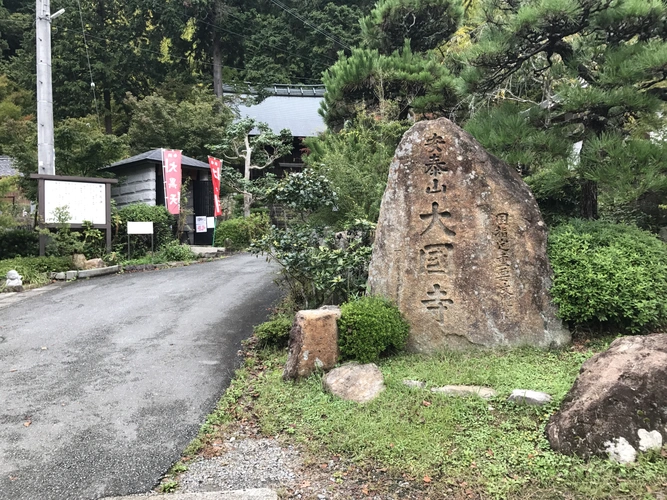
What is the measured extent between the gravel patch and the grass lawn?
0.18 meters

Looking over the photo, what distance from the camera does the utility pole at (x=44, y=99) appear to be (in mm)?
11727

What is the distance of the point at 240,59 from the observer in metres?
28.5

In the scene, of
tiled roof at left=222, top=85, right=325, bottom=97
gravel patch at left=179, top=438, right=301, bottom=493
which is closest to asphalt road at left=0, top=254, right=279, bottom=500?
gravel patch at left=179, top=438, right=301, bottom=493

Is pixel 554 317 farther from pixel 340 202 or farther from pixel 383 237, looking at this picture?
pixel 340 202

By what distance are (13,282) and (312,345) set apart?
7.67 meters

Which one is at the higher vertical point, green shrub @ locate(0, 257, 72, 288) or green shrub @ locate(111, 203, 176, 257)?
green shrub @ locate(111, 203, 176, 257)

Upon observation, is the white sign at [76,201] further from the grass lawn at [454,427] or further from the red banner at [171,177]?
the grass lawn at [454,427]

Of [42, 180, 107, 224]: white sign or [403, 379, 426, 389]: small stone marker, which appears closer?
[403, 379, 426, 389]: small stone marker

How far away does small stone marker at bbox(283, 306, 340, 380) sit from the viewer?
440 cm

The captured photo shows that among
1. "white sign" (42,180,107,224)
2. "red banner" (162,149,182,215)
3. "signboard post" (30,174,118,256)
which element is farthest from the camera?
"red banner" (162,149,182,215)

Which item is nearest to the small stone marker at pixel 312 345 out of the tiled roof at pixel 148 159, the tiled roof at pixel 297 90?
the tiled roof at pixel 148 159

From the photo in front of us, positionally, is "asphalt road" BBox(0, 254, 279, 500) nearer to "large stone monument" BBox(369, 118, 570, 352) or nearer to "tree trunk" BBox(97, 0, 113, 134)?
"large stone monument" BBox(369, 118, 570, 352)

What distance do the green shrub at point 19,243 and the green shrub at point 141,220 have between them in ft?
6.38

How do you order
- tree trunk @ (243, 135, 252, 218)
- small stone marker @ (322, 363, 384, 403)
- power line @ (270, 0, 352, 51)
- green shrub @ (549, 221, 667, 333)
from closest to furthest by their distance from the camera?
1. small stone marker @ (322, 363, 384, 403)
2. green shrub @ (549, 221, 667, 333)
3. tree trunk @ (243, 135, 252, 218)
4. power line @ (270, 0, 352, 51)
